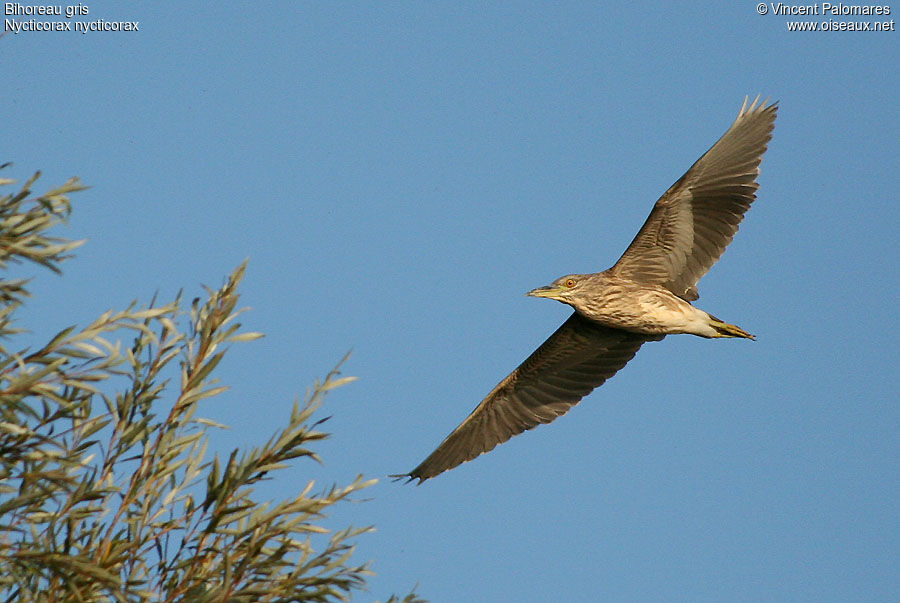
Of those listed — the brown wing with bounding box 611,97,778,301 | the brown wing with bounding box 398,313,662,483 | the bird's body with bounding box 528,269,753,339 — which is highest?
the brown wing with bounding box 611,97,778,301

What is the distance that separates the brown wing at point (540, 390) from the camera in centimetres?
1073

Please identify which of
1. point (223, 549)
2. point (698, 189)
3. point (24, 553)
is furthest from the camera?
point (698, 189)

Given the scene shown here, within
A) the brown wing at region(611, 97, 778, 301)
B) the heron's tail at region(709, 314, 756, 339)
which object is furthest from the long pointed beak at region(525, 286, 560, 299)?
the heron's tail at region(709, 314, 756, 339)

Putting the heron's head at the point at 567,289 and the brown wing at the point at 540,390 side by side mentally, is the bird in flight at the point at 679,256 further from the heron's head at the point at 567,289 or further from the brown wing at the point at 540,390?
the brown wing at the point at 540,390

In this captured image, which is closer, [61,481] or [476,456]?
[61,481]

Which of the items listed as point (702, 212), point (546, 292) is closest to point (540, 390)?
point (546, 292)

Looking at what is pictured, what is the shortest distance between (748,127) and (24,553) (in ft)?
24.4

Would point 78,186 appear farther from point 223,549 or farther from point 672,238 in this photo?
point 672,238

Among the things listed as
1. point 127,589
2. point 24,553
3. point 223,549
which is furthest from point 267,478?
point 24,553

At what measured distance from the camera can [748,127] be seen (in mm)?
9688

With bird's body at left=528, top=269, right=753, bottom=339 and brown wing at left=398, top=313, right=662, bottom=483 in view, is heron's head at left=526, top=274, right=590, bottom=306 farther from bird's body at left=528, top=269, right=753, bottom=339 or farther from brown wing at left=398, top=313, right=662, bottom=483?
brown wing at left=398, top=313, right=662, bottom=483

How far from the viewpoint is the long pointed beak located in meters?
9.90

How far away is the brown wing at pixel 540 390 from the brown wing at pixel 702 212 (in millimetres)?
1005

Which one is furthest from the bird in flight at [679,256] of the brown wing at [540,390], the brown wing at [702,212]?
the brown wing at [540,390]
